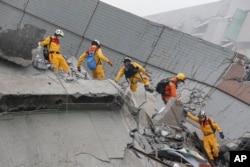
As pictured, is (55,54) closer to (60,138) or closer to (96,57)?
(96,57)

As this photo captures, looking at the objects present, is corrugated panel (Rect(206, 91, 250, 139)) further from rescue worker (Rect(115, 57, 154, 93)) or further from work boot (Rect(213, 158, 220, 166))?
rescue worker (Rect(115, 57, 154, 93))

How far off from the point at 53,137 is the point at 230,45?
88.8ft

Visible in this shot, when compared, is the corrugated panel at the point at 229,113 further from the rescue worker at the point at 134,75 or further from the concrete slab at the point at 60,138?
the concrete slab at the point at 60,138

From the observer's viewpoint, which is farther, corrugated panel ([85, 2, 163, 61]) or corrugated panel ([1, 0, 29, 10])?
corrugated panel ([1, 0, 29, 10])

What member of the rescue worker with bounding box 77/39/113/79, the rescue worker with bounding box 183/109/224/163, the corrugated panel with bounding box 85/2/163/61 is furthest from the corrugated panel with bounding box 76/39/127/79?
the rescue worker with bounding box 183/109/224/163

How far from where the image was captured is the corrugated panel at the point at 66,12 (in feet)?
45.5

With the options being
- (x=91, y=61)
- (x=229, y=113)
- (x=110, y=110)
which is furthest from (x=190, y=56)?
(x=110, y=110)

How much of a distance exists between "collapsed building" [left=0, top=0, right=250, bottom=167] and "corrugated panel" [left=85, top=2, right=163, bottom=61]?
69cm

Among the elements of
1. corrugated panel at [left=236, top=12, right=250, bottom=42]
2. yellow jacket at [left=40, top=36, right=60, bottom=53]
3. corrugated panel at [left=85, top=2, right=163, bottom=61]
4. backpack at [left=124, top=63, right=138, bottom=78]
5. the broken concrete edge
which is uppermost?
corrugated panel at [left=236, top=12, right=250, bottom=42]

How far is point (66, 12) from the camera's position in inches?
554

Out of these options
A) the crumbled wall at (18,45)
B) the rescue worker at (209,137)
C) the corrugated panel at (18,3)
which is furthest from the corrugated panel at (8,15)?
the rescue worker at (209,137)

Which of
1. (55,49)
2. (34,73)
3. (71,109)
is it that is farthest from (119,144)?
(55,49)

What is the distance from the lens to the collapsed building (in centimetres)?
626

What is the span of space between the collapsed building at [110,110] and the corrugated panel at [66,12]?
2.89 meters
